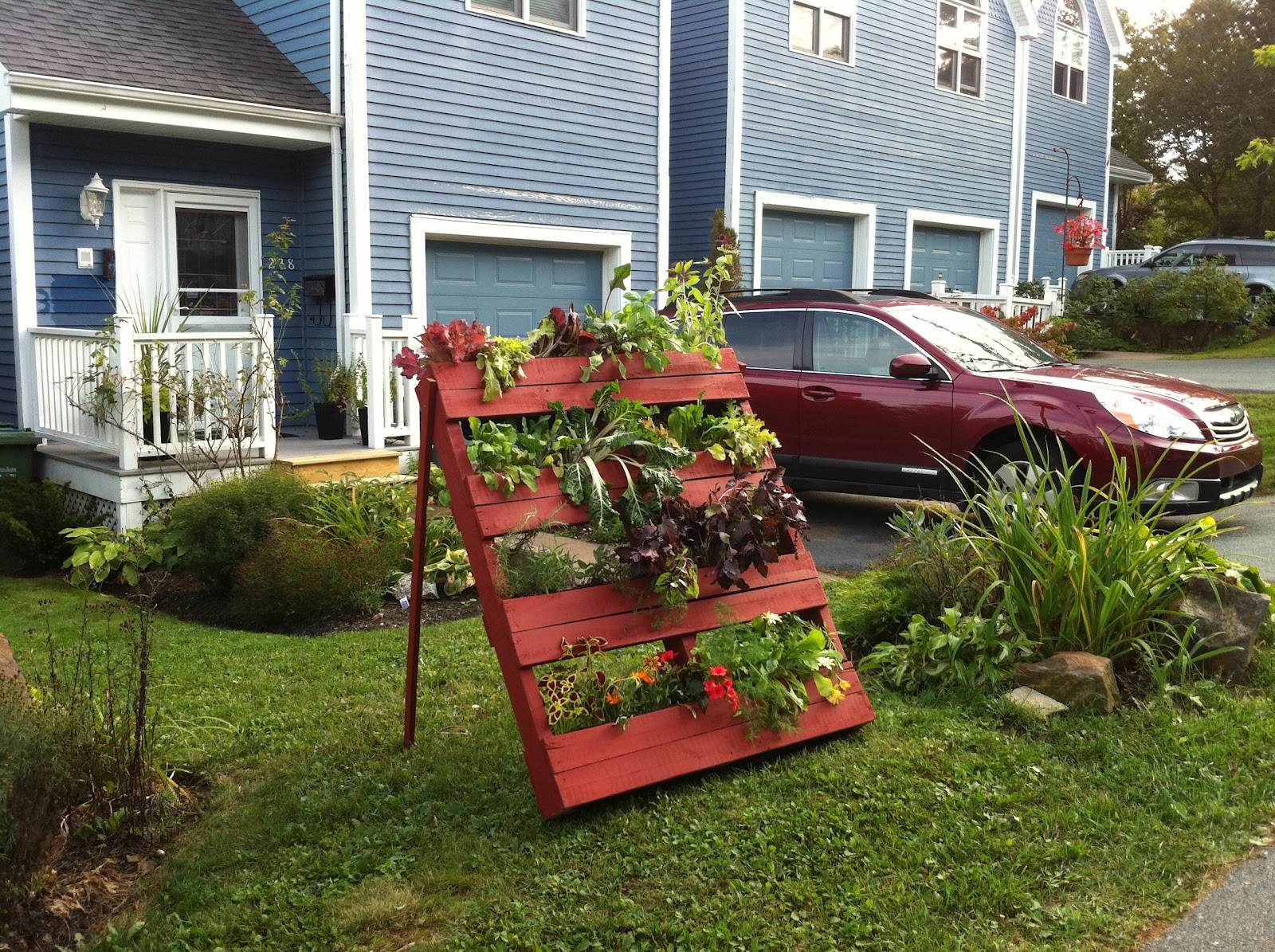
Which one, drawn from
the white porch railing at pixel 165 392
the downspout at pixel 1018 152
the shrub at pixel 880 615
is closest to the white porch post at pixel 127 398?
the white porch railing at pixel 165 392

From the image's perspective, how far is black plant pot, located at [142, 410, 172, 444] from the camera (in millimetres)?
8734

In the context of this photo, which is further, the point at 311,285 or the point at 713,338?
the point at 311,285

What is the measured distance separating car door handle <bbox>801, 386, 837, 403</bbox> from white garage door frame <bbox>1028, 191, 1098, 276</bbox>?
13.7 meters

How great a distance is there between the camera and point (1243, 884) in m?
3.46

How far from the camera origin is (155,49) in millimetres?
10867

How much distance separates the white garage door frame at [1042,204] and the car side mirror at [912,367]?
1395 cm

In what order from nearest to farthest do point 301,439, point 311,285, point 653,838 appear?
point 653,838
point 301,439
point 311,285

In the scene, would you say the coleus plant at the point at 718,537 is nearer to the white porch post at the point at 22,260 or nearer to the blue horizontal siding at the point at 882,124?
the white porch post at the point at 22,260

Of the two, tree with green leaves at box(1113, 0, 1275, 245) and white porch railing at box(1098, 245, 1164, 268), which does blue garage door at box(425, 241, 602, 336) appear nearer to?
white porch railing at box(1098, 245, 1164, 268)

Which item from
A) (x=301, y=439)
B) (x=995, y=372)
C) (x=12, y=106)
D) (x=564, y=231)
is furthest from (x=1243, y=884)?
(x=564, y=231)

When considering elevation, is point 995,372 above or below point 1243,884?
above

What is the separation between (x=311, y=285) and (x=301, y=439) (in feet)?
5.72

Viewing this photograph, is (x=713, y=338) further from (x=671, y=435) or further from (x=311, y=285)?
(x=311, y=285)

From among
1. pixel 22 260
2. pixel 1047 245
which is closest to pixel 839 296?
pixel 22 260
